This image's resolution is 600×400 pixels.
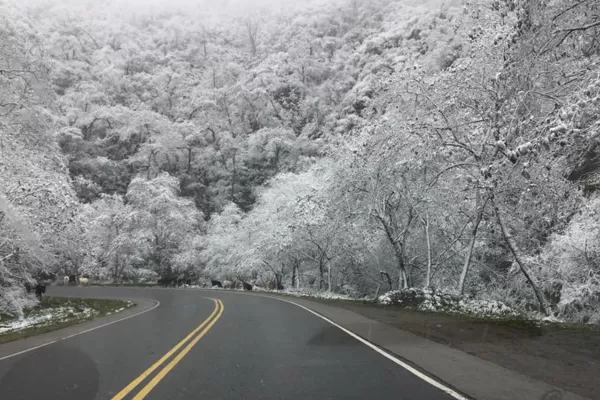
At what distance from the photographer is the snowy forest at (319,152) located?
1472 cm

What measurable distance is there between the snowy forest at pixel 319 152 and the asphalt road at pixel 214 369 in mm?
4041

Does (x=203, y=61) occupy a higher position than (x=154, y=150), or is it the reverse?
(x=203, y=61)

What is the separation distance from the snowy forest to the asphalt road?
13.3 ft

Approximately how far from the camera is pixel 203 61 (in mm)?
130625

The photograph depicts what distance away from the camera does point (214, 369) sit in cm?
842

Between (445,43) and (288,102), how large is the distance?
2631 inches

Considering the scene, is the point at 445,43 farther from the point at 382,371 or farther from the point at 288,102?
the point at 288,102

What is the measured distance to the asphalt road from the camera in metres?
6.76

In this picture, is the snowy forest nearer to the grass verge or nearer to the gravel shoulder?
the grass verge

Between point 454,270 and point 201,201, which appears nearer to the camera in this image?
point 454,270

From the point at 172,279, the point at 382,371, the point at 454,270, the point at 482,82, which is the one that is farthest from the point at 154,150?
the point at 382,371

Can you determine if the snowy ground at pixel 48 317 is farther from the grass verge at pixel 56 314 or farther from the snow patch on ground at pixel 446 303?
the snow patch on ground at pixel 446 303

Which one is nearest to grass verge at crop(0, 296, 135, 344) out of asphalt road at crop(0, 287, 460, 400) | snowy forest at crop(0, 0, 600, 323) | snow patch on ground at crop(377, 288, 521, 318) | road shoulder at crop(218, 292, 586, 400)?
snowy forest at crop(0, 0, 600, 323)

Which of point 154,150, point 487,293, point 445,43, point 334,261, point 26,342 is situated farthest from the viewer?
point 154,150
